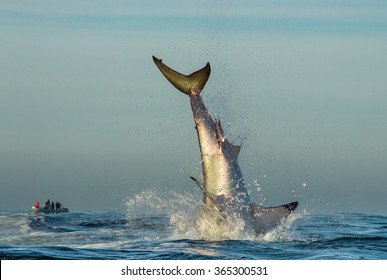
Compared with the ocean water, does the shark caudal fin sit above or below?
above

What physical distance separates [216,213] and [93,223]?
17675 mm

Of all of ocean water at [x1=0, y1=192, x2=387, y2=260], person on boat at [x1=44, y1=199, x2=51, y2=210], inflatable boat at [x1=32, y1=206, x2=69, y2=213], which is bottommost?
ocean water at [x1=0, y1=192, x2=387, y2=260]

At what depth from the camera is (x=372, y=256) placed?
102ft

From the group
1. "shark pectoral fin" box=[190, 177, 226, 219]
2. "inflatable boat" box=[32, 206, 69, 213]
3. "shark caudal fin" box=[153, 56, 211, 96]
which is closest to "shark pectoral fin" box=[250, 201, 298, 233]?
"shark pectoral fin" box=[190, 177, 226, 219]

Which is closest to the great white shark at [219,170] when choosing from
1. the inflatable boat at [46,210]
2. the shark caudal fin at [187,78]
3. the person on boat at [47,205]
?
the shark caudal fin at [187,78]

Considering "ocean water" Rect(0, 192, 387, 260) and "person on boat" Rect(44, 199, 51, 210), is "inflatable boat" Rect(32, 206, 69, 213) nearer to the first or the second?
"person on boat" Rect(44, 199, 51, 210)

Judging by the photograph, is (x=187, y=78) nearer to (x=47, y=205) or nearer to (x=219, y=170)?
(x=219, y=170)

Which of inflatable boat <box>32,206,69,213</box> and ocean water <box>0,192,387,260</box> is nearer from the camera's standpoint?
ocean water <box>0,192,387,260</box>

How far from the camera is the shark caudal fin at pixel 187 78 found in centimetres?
3372

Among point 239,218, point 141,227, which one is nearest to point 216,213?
point 239,218

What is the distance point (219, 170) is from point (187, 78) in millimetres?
3600

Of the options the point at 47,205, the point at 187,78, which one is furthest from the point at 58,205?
the point at 187,78

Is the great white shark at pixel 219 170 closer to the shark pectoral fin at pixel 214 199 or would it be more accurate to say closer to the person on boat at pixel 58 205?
the shark pectoral fin at pixel 214 199

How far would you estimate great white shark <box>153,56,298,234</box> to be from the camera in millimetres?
33000
